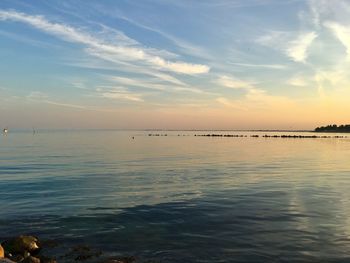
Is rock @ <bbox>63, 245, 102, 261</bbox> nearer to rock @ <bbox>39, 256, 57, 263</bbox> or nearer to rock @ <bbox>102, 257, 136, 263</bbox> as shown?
rock @ <bbox>39, 256, 57, 263</bbox>

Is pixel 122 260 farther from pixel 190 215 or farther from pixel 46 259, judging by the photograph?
pixel 190 215

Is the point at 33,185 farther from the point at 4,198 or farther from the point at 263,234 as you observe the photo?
the point at 263,234

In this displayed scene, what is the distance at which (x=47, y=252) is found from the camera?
51.2 ft

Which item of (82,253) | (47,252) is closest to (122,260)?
(82,253)

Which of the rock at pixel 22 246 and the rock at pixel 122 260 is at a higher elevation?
the rock at pixel 22 246

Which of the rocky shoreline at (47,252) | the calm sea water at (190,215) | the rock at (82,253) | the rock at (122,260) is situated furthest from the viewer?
the calm sea water at (190,215)

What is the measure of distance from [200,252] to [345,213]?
10.3 metres

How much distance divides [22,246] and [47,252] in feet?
3.14

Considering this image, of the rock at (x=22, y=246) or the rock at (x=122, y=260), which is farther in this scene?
the rock at (x=22, y=246)

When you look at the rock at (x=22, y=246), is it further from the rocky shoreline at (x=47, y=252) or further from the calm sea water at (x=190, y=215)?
the calm sea water at (x=190, y=215)

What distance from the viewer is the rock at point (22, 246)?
49.8ft

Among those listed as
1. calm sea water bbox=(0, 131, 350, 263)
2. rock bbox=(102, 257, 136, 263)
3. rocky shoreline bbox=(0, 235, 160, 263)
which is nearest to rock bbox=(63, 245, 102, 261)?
rocky shoreline bbox=(0, 235, 160, 263)

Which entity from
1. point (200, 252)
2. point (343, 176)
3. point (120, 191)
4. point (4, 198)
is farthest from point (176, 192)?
point (343, 176)

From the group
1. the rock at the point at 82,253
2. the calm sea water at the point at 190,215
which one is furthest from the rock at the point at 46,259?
the calm sea water at the point at 190,215
